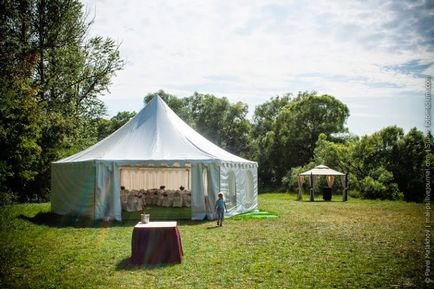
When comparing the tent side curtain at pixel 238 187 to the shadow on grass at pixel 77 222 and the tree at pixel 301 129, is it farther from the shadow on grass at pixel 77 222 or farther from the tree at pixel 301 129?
the tree at pixel 301 129

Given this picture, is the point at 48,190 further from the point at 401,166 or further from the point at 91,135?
the point at 401,166

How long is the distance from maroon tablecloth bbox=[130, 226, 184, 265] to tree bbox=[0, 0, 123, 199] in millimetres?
13812

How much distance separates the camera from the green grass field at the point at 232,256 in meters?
5.96

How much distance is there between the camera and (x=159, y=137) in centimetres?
1461

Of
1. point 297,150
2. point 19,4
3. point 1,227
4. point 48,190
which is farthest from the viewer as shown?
point 297,150

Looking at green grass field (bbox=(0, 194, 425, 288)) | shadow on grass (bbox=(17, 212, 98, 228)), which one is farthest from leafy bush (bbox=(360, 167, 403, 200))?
shadow on grass (bbox=(17, 212, 98, 228))

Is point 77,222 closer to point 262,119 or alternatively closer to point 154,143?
point 154,143

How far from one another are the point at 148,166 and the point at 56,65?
11.8 m

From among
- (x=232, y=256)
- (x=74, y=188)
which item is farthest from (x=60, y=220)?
(x=232, y=256)

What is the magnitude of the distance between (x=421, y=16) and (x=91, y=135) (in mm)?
21459

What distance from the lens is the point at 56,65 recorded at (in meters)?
22.8

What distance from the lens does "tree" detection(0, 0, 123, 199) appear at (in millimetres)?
20534

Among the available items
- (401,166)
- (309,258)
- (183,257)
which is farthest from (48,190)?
(401,166)

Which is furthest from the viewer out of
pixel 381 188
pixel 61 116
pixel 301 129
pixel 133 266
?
pixel 301 129
